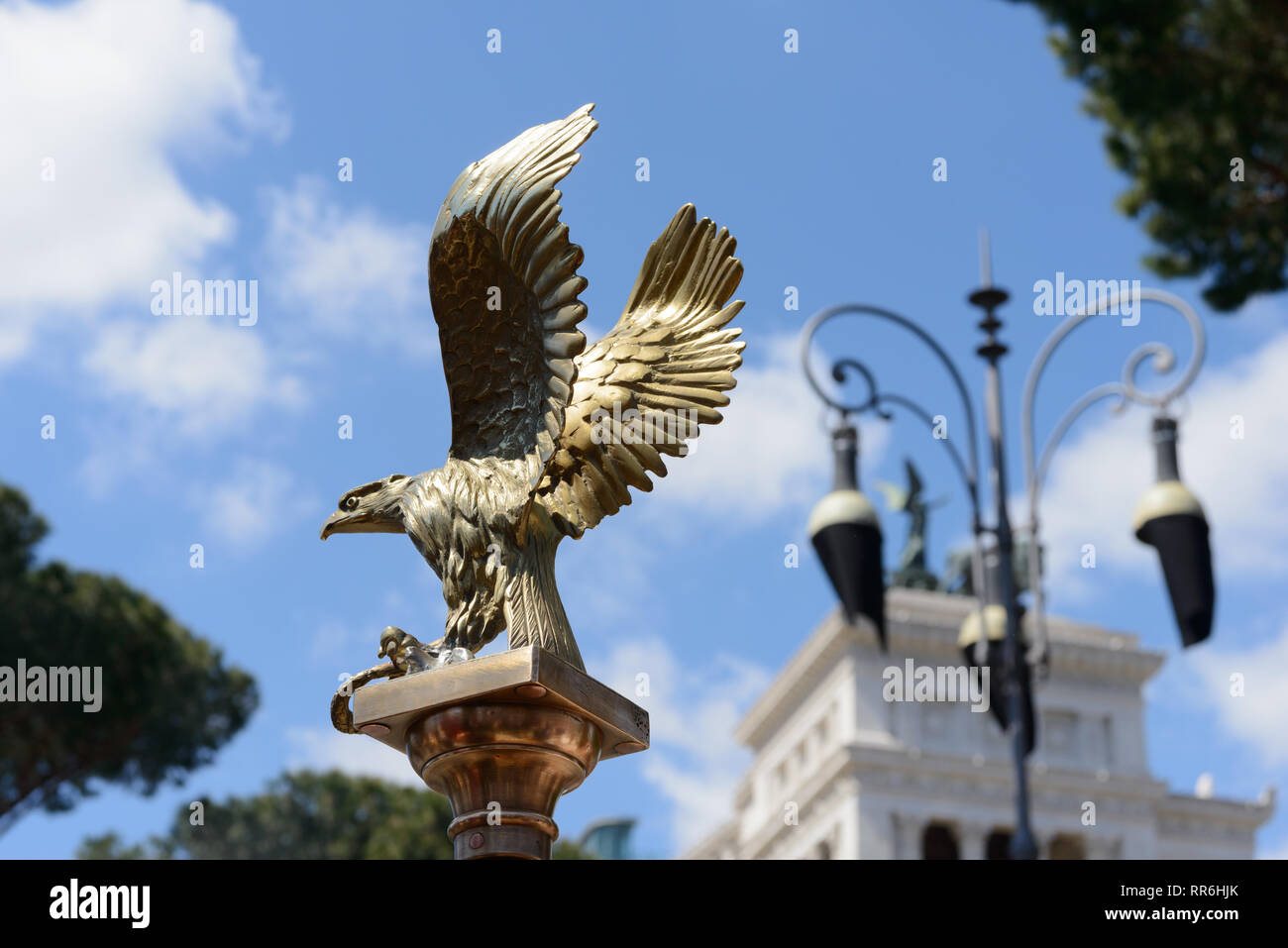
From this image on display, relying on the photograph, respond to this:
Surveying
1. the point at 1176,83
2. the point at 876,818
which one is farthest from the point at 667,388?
the point at 876,818

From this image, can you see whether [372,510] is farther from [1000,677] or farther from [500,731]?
[1000,677]

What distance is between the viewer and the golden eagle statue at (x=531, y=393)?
3.06 m

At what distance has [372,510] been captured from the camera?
328 cm

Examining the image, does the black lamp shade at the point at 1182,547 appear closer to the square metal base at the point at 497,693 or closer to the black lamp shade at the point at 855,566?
the black lamp shade at the point at 855,566

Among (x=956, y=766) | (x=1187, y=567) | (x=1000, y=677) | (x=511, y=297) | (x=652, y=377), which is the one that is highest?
(x=956, y=766)

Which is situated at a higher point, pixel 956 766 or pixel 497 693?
pixel 956 766

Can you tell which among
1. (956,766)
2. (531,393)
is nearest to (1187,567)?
(531,393)

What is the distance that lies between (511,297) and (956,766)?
60.7 m

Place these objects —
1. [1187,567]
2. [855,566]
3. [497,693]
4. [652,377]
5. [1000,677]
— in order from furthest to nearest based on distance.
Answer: [1000,677], [855,566], [1187,567], [652,377], [497,693]

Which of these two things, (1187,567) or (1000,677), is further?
(1000,677)

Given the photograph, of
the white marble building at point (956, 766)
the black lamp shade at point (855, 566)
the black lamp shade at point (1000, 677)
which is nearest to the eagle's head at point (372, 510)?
the black lamp shade at point (855, 566)

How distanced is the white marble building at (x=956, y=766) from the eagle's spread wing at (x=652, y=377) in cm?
5697
